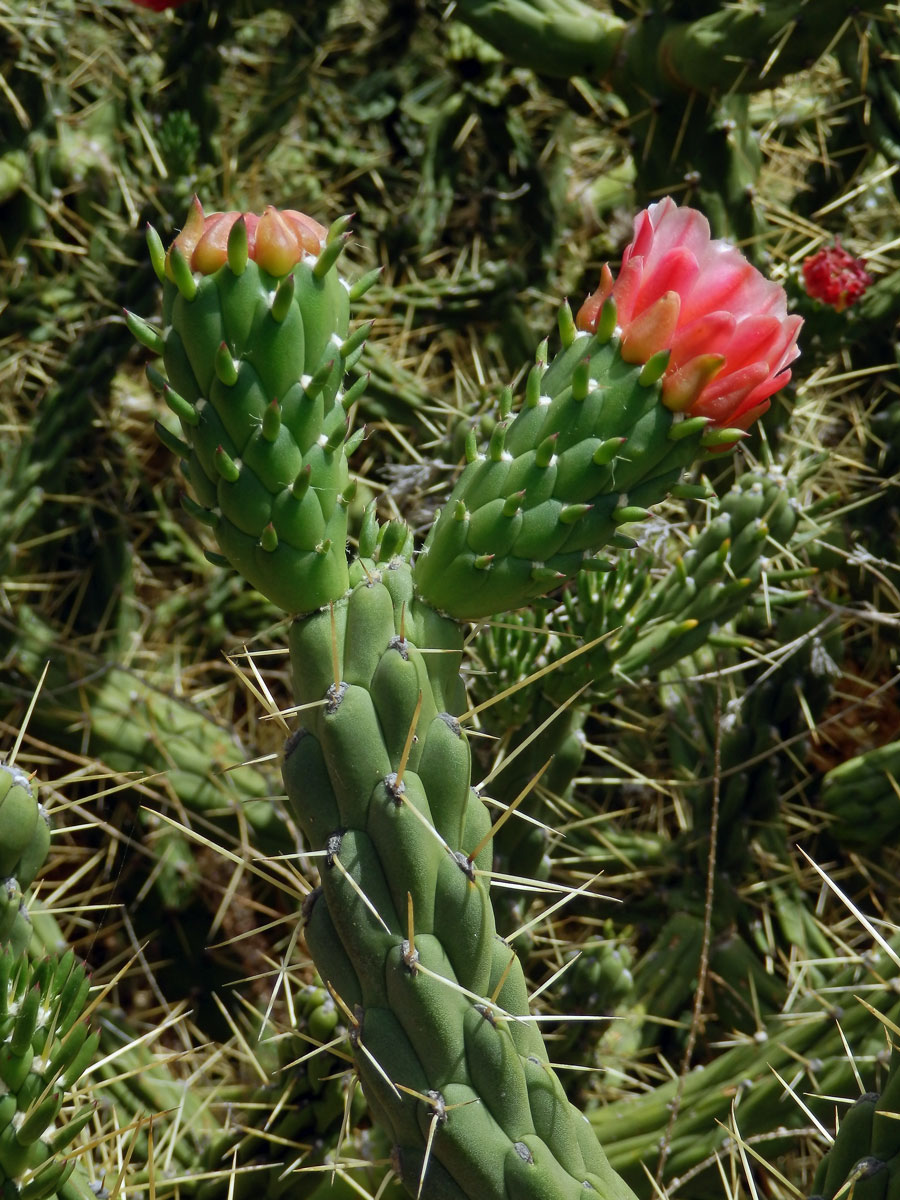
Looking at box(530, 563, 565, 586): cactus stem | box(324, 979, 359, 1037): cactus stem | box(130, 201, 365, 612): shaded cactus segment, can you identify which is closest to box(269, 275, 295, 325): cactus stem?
box(130, 201, 365, 612): shaded cactus segment

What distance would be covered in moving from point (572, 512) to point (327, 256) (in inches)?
12.5

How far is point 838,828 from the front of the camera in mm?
2211

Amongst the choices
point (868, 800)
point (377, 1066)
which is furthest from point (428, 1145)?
point (868, 800)

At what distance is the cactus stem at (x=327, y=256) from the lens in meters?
1.02

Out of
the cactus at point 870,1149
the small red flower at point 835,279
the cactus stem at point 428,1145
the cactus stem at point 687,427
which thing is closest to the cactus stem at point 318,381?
the cactus stem at point 687,427

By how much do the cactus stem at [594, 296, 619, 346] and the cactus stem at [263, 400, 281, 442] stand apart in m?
0.31

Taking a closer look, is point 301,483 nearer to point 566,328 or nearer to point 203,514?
point 203,514

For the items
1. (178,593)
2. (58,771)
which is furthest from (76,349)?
(58,771)

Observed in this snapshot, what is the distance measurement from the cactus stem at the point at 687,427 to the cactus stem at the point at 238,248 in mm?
415

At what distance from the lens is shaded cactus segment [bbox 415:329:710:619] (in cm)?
108

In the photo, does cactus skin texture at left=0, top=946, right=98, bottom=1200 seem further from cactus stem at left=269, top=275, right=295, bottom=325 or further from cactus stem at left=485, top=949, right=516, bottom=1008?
cactus stem at left=269, top=275, right=295, bottom=325

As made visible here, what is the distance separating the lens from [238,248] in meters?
0.99

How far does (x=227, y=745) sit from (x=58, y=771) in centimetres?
38

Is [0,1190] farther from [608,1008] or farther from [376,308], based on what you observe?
[376,308]
